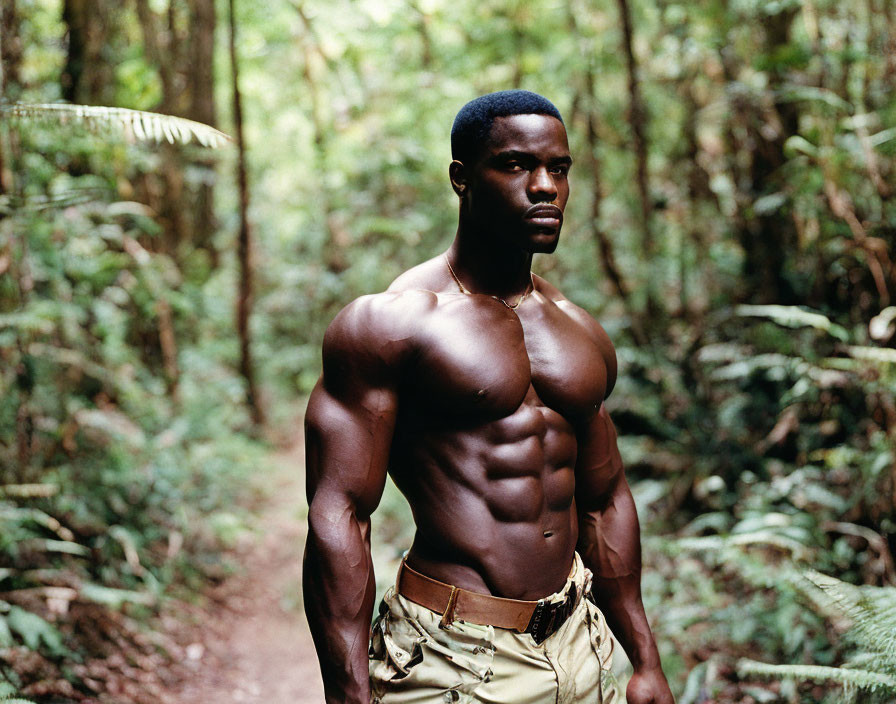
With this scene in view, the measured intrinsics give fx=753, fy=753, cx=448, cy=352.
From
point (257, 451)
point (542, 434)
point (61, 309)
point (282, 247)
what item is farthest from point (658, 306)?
point (282, 247)

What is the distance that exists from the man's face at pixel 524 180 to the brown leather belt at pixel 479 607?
3.07 ft

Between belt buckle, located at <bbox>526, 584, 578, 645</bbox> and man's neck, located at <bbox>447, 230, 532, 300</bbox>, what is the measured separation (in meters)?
0.88

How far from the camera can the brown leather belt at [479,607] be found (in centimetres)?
194

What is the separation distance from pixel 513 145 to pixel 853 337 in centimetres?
419

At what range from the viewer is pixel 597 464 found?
7.77 ft

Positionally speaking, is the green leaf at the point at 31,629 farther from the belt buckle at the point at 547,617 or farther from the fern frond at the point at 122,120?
the belt buckle at the point at 547,617

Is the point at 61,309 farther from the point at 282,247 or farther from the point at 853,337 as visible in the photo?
the point at 282,247

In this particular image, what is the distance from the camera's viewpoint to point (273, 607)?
6.24 meters

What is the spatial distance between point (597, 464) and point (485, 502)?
21.2 inches

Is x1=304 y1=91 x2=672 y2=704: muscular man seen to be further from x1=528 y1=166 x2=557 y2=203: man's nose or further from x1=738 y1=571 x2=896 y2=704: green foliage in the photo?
x1=738 y1=571 x2=896 y2=704: green foliage

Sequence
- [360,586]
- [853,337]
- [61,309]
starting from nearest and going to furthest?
[360,586] → [853,337] → [61,309]

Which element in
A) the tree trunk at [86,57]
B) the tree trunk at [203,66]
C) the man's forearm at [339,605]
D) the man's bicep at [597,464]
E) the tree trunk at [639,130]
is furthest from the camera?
the tree trunk at [203,66]

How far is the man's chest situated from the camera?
A: 6.49ft

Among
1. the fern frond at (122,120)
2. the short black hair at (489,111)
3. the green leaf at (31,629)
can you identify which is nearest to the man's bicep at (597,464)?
the short black hair at (489,111)
